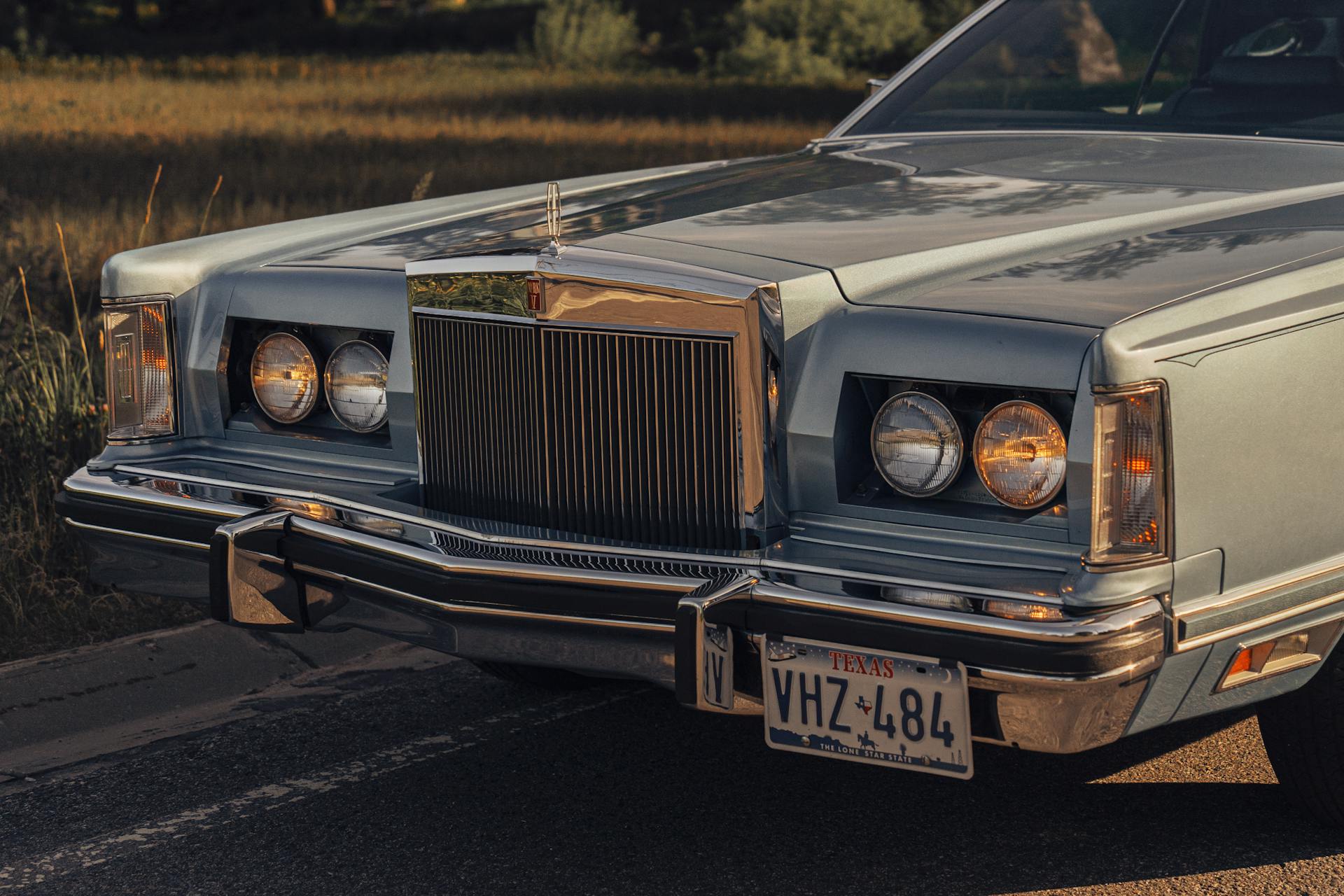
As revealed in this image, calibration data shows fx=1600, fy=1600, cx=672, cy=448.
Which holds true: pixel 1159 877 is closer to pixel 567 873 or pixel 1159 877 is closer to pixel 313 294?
pixel 567 873

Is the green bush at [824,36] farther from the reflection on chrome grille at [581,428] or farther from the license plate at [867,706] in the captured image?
the license plate at [867,706]

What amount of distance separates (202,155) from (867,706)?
12.7 m

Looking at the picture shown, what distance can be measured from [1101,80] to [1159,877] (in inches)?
85.5

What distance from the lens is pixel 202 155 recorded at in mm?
13984

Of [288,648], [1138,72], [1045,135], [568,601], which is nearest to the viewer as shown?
[568,601]

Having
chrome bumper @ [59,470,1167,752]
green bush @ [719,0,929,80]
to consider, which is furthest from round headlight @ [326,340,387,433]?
green bush @ [719,0,929,80]

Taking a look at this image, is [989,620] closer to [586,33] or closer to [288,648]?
[288,648]

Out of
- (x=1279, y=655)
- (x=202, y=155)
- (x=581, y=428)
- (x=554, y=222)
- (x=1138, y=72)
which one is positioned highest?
(x=1138, y=72)

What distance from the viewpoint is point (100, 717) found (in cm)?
379

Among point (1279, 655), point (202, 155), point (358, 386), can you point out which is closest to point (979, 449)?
point (1279, 655)

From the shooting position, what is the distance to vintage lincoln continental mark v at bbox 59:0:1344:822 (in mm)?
2406

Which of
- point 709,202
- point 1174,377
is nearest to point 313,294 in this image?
point 709,202

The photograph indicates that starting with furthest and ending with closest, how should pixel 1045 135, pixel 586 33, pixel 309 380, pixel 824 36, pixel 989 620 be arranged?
1. pixel 586 33
2. pixel 824 36
3. pixel 1045 135
4. pixel 309 380
5. pixel 989 620

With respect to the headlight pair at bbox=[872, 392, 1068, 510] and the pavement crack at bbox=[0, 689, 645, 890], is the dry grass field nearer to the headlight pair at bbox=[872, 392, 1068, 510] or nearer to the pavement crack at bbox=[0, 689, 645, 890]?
the pavement crack at bbox=[0, 689, 645, 890]
